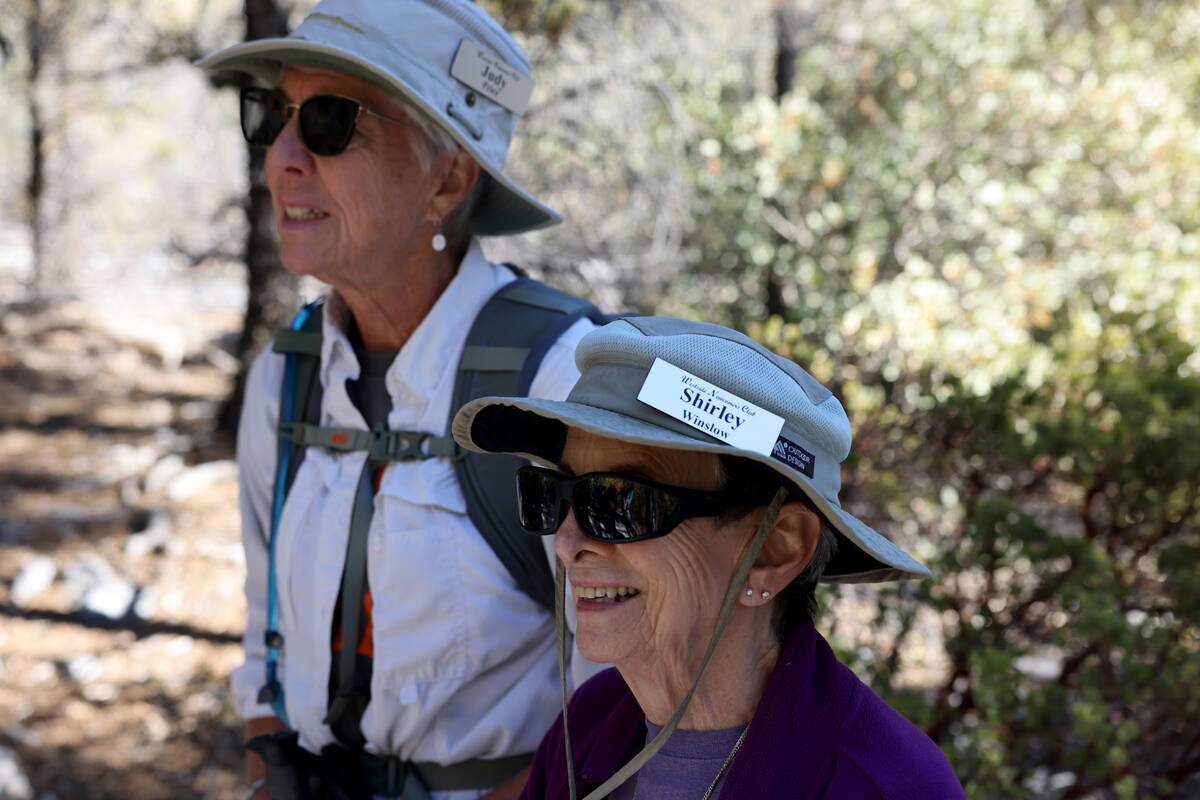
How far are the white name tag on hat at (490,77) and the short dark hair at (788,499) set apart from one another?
3.62ft

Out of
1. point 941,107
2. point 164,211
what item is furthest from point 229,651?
point 164,211

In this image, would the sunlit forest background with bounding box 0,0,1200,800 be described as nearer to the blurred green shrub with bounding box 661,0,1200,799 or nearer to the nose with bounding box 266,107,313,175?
the blurred green shrub with bounding box 661,0,1200,799

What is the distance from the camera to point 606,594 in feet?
5.12

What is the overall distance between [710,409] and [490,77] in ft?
3.67

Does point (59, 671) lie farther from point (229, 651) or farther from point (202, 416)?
point (202, 416)

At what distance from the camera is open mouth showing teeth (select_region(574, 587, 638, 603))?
61.0 inches

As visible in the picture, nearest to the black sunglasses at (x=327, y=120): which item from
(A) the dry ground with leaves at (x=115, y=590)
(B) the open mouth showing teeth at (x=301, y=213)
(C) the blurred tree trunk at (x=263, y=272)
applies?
(B) the open mouth showing teeth at (x=301, y=213)

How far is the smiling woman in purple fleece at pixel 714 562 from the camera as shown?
1386 mm

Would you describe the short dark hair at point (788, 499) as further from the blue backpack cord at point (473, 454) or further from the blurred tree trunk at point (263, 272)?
the blurred tree trunk at point (263, 272)

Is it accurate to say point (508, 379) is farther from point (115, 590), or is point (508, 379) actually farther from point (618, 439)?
point (115, 590)

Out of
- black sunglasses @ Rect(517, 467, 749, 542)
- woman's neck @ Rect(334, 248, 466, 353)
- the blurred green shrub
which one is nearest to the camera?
black sunglasses @ Rect(517, 467, 749, 542)

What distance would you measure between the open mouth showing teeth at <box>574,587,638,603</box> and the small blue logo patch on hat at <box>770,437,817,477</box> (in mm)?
321

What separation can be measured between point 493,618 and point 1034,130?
6249 millimetres

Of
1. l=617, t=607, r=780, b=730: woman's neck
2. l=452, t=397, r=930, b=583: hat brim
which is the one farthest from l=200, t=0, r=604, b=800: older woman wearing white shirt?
l=617, t=607, r=780, b=730: woman's neck
